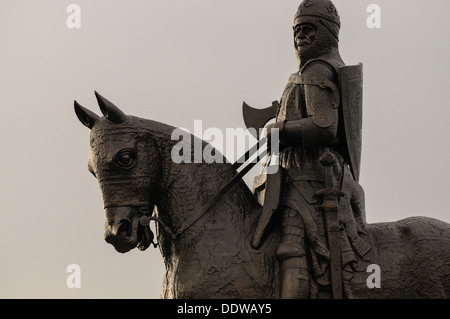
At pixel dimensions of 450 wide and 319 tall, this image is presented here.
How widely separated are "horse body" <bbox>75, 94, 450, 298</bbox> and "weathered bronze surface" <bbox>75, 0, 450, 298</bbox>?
1 centimetres

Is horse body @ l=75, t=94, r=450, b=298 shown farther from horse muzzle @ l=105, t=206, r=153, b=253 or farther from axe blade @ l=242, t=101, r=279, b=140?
axe blade @ l=242, t=101, r=279, b=140

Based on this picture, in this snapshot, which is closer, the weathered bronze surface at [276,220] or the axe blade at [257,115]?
the weathered bronze surface at [276,220]

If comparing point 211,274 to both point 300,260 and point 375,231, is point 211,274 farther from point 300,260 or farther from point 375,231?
point 375,231

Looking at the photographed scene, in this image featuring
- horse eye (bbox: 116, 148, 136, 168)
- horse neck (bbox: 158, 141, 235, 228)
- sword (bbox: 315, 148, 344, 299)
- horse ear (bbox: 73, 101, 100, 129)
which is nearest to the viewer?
sword (bbox: 315, 148, 344, 299)

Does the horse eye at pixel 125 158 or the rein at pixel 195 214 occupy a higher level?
the horse eye at pixel 125 158

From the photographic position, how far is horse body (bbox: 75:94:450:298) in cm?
932

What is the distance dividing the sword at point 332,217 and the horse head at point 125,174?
1827mm

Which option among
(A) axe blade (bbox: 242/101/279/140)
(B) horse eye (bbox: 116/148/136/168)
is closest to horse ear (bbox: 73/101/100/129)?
(B) horse eye (bbox: 116/148/136/168)

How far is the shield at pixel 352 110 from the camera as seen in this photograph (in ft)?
32.4

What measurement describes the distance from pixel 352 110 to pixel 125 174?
268 centimetres

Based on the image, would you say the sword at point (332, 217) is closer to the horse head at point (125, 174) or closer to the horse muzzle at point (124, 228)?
the horse head at point (125, 174)

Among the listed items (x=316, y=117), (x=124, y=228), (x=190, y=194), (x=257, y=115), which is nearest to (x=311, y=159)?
(x=316, y=117)

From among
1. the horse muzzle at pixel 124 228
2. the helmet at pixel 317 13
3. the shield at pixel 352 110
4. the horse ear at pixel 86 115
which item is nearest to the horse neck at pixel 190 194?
the horse muzzle at pixel 124 228
